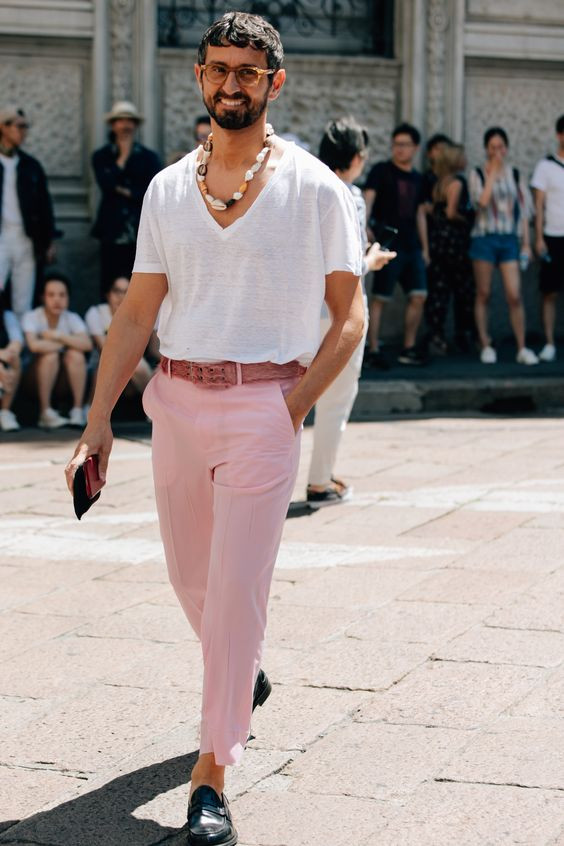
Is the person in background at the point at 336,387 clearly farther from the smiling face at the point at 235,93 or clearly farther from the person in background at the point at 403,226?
the person in background at the point at 403,226

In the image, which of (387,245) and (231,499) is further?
(387,245)

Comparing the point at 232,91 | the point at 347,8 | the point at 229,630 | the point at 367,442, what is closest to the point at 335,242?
the point at 232,91

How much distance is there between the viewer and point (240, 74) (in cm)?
363

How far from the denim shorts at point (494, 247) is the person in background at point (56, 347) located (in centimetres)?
372

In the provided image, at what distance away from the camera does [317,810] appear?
3.66m

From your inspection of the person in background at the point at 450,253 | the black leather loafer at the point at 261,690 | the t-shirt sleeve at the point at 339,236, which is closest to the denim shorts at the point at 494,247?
the person in background at the point at 450,253

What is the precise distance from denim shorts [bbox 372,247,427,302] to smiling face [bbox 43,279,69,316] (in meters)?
3.00

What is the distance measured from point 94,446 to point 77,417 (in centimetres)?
671

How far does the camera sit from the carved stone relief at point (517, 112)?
14023 mm

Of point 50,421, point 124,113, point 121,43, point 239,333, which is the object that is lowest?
point 50,421

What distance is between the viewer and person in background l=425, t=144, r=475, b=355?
1271cm

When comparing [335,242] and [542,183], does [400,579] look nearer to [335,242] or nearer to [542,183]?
[335,242]

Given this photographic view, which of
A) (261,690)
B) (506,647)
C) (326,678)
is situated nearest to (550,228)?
(506,647)

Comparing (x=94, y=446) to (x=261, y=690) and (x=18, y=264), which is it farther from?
(x=18, y=264)
